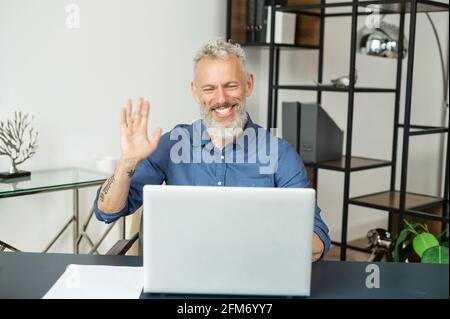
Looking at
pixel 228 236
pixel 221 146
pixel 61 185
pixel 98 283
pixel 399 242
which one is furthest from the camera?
pixel 399 242

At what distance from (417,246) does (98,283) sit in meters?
1.63

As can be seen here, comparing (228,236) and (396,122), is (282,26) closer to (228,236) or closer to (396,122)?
(396,122)

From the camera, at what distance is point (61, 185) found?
2.76 meters

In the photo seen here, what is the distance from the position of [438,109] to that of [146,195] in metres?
4.61

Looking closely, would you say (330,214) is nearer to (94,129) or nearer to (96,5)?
(94,129)

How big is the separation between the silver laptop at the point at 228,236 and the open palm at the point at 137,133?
49 cm

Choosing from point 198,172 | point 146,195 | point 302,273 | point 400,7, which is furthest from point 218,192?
point 400,7

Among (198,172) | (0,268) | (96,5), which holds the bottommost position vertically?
(0,268)

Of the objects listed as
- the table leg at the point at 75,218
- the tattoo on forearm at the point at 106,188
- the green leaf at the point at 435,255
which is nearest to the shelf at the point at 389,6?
the green leaf at the point at 435,255

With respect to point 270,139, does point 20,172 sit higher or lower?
lower

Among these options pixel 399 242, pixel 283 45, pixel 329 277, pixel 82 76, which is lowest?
pixel 399 242

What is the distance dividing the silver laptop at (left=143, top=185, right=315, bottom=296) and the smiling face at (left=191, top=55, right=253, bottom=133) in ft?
3.29

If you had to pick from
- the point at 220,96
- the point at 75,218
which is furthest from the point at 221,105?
the point at 75,218

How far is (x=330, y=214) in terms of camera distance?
4.61m
